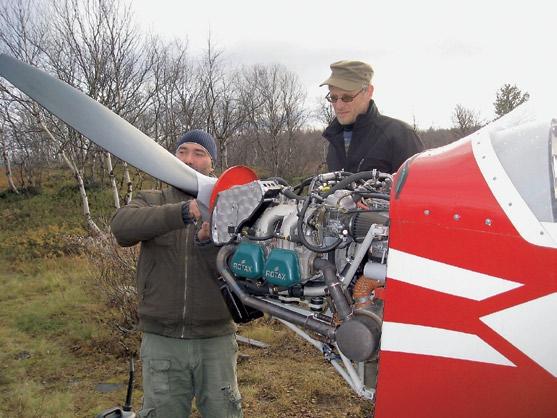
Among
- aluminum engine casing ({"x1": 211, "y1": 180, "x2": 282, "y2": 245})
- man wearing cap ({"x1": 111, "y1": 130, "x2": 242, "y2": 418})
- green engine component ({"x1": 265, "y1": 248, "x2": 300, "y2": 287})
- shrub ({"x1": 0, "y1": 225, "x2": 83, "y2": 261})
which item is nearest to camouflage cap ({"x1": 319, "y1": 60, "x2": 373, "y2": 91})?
aluminum engine casing ({"x1": 211, "y1": 180, "x2": 282, "y2": 245})

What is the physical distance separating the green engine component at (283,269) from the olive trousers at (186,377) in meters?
1.42

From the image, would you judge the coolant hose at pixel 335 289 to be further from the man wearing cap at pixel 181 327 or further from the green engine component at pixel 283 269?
the man wearing cap at pixel 181 327

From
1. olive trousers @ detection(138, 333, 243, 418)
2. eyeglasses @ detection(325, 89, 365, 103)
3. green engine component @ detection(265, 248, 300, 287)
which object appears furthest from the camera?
eyeglasses @ detection(325, 89, 365, 103)

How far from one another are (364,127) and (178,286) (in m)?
1.78

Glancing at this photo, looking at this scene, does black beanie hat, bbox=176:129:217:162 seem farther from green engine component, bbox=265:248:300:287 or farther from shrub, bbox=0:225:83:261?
shrub, bbox=0:225:83:261

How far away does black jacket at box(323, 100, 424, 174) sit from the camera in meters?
3.22

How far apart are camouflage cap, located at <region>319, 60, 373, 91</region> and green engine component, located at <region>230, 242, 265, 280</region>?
1.47 m

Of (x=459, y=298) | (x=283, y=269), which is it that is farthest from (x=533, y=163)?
(x=283, y=269)

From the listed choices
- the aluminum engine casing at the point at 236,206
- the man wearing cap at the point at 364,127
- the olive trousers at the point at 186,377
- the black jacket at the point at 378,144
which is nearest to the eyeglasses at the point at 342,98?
the man wearing cap at the point at 364,127

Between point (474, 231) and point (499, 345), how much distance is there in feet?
1.29

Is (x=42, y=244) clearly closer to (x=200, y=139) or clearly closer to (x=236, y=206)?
(x=200, y=139)

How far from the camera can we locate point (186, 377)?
10.9 ft

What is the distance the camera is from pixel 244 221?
8.15 ft

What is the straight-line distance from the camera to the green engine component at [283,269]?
2.15 metres
